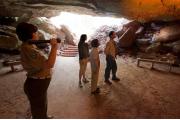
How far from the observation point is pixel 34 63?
4285mm

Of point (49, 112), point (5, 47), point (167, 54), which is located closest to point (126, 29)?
point (167, 54)

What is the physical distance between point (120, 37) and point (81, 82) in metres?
6.20

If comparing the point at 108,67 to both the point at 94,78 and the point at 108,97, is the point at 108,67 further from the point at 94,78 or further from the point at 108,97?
the point at 108,97

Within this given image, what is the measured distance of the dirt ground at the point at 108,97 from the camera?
6.71m

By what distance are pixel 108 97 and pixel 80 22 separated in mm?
14985

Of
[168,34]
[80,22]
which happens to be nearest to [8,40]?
[80,22]

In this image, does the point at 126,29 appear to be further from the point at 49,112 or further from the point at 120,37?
the point at 49,112

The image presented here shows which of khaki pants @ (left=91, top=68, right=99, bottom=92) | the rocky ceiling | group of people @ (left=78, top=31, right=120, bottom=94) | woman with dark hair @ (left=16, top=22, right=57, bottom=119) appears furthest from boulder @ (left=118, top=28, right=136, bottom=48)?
woman with dark hair @ (left=16, top=22, right=57, bottom=119)

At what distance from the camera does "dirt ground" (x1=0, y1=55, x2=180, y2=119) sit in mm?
6707

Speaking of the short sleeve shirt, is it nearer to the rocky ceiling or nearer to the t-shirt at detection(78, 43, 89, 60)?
the t-shirt at detection(78, 43, 89, 60)

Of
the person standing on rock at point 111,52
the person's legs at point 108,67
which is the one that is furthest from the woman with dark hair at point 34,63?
the person's legs at point 108,67

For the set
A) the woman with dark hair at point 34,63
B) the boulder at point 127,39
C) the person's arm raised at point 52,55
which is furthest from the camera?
the boulder at point 127,39

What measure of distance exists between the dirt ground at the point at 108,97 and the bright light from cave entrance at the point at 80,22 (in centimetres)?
917

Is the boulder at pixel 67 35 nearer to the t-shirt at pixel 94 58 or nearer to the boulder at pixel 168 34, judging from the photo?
the boulder at pixel 168 34
